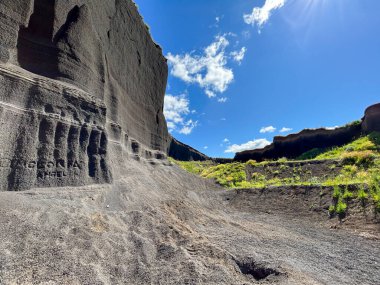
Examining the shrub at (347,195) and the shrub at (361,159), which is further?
the shrub at (361,159)

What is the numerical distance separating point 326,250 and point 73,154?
9.89 meters

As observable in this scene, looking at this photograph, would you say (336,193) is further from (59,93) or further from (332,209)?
(59,93)

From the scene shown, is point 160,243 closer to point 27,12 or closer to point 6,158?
point 6,158

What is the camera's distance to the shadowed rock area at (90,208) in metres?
5.54

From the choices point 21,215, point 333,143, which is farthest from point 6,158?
point 333,143

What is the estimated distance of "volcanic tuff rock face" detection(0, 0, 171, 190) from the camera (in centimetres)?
708

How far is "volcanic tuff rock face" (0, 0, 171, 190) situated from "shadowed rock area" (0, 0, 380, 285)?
1.5 inches

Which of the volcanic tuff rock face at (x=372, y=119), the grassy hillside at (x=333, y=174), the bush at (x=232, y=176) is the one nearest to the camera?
the grassy hillside at (x=333, y=174)

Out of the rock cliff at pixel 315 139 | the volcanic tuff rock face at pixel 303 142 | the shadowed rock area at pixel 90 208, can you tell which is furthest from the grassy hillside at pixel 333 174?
the volcanic tuff rock face at pixel 303 142

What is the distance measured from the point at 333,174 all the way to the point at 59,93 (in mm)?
21057

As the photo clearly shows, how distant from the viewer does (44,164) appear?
24.4ft

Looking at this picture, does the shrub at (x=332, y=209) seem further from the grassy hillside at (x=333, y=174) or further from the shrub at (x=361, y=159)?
the shrub at (x=361, y=159)

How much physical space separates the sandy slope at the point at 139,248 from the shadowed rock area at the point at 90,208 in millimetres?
34

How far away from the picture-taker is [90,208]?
7520 mm
